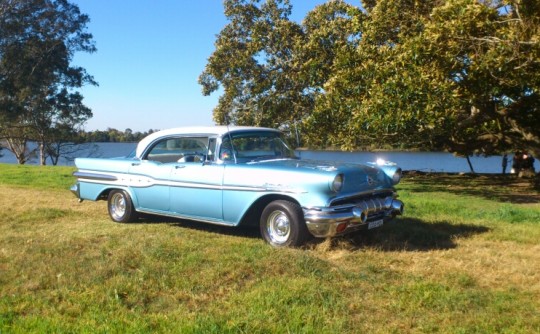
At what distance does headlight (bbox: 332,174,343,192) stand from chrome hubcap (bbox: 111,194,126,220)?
3.55m

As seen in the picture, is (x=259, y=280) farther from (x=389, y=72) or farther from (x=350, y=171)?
(x=389, y=72)

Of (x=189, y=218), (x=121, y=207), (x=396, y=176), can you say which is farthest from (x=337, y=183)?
(x=121, y=207)

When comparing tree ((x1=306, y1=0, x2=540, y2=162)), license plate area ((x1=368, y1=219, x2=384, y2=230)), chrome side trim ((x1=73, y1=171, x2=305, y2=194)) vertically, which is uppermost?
tree ((x1=306, y1=0, x2=540, y2=162))

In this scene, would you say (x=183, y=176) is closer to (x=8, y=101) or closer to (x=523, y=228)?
(x=523, y=228)

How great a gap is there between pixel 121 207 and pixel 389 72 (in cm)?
733

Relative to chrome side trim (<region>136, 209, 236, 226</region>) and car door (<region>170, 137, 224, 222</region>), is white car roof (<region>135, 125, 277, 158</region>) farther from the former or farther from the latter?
chrome side trim (<region>136, 209, 236, 226</region>)

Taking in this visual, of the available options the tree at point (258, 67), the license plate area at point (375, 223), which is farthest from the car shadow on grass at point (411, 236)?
the tree at point (258, 67)

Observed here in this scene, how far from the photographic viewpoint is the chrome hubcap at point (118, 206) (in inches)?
304

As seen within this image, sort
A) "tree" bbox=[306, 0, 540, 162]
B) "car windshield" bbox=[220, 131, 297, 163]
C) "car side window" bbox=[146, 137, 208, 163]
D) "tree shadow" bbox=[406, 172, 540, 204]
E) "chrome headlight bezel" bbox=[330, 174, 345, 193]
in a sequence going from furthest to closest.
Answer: "tree shadow" bbox=[406, 172, 540, 204] < "tree" bbox=[306, 0, 540, 162] < "car side window" bbox=[146, 137, 208, 163] < "car windshield" bbox=[220, 131, 297, 163] < "chrome headlight bezel" bbox=[330, 174, 345, 193]

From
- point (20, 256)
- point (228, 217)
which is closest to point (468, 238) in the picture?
point (228, 217)

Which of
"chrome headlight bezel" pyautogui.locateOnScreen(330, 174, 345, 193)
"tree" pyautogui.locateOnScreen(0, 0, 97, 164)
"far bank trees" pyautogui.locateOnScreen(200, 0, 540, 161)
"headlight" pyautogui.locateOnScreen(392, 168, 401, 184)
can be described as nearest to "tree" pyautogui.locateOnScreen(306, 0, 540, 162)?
"far bank trees" pyautogui.locateOnScreen(200, 0, 540, 161)

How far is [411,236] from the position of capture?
6.62 m

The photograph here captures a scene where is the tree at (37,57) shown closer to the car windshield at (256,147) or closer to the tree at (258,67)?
the tree at (258,67)

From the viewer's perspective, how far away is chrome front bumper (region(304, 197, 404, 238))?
5562 millimetres
